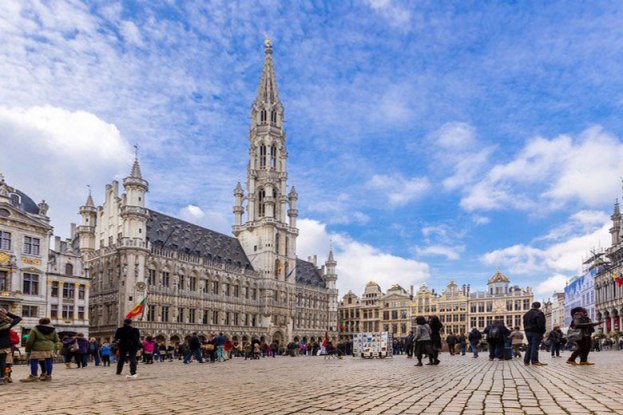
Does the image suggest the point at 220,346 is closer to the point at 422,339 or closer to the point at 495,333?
the point at 495,333

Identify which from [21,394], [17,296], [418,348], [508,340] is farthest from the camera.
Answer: [17,296]

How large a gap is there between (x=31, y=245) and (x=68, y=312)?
755 centimetres

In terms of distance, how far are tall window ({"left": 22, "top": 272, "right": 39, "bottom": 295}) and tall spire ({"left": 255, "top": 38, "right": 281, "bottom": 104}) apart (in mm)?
53491

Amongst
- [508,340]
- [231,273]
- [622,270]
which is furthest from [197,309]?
[508,340]

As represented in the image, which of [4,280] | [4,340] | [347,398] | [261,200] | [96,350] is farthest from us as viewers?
[261,200]

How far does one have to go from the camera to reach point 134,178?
63156 millimetres

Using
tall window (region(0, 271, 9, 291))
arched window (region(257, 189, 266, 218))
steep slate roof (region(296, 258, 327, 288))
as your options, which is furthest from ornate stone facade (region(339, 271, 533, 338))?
tall window (region(0, 271, 9, 291))

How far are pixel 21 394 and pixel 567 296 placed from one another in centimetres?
9911

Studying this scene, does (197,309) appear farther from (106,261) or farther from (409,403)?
(409,403)

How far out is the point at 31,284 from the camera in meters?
45.0

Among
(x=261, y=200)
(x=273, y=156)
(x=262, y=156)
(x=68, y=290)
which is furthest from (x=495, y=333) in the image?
(x=273, y=156)

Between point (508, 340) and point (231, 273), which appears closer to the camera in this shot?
point (508, 340)

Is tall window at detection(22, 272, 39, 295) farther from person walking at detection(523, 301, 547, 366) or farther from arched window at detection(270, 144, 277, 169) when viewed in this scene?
arched window at detection(270, 144, 277, 169)

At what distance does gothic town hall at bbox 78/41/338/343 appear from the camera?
206 ft
